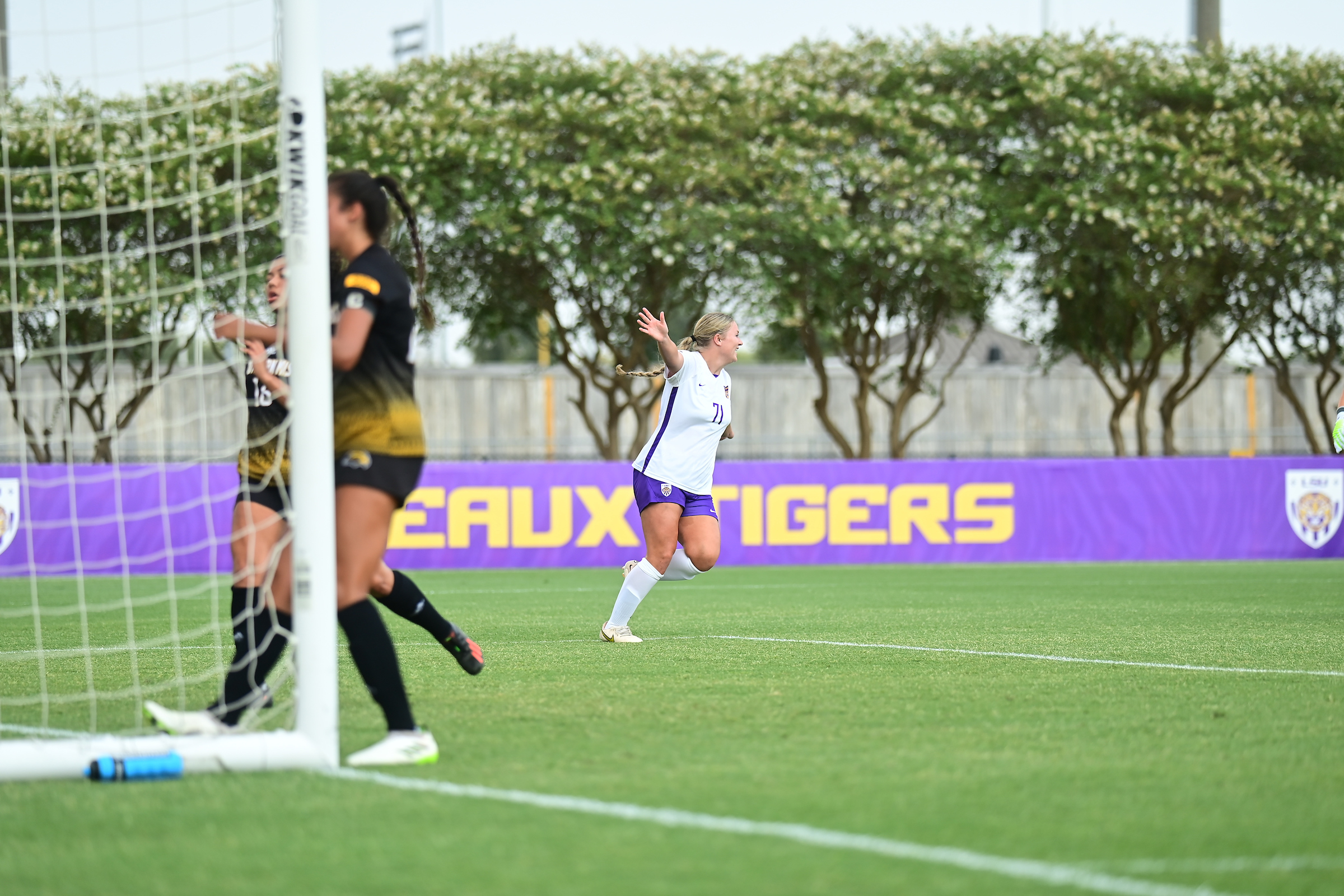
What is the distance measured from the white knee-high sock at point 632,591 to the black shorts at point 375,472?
4200 mm

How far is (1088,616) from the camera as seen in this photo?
10.8m

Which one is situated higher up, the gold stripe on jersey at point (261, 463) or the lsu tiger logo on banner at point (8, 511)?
the gold stripe on jersey at point (261, 463)

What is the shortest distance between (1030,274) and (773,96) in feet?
19.3

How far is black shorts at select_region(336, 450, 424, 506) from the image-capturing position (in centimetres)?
489

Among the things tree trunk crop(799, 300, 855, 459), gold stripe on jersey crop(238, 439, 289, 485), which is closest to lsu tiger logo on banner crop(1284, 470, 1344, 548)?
tree trunk crop(799, 300, 855, 459)

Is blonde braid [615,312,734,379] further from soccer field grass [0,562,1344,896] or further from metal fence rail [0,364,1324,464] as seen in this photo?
metal fence rail [0,364,1324,464]

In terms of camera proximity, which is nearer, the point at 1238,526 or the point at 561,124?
the point at 1238,526

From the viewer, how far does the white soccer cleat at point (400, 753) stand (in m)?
4.73

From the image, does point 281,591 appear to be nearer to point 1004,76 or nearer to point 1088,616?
point 1088,616

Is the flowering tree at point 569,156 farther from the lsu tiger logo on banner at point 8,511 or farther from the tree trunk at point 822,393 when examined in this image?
the lsu tiger logo on banner at point 8,511

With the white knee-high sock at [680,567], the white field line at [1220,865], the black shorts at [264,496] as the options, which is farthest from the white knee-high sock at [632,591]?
the white field line at [1220,865]

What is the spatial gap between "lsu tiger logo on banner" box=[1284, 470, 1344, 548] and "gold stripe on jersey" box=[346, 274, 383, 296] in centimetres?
1679

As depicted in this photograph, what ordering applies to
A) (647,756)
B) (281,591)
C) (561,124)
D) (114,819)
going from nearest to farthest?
(114,819)
(647,756)
(281,591)
(561,124)

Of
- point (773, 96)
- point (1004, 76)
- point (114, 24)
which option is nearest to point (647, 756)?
point (114, 24)
